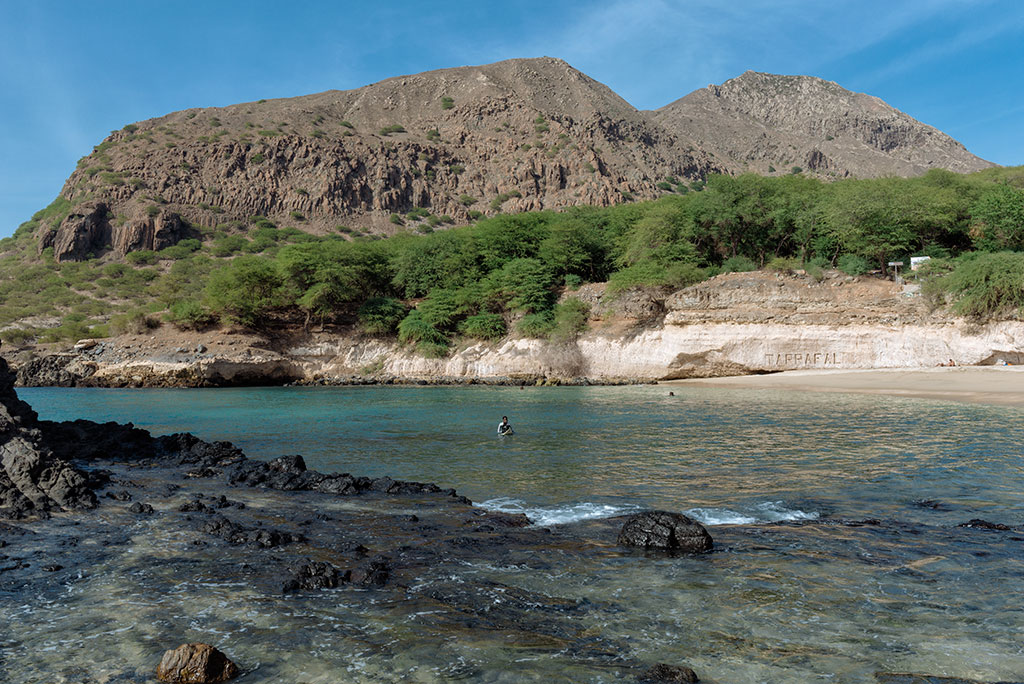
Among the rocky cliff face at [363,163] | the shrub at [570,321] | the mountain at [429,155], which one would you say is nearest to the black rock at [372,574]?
the shrub at [570,321]

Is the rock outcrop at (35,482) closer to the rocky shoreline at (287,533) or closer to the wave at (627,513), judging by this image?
the rocky shoreline at (287,533)

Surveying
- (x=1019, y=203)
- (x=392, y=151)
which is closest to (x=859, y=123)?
(x=392, y=151)

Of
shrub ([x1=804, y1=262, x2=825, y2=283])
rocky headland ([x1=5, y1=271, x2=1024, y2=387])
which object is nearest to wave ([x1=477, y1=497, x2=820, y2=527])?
rocky headland ([x1=5, y1=271, x2=1024, y2=387])

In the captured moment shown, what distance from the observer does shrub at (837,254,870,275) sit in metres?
44.1

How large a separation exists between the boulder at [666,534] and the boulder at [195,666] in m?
5.75

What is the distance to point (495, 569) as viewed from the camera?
799 cm

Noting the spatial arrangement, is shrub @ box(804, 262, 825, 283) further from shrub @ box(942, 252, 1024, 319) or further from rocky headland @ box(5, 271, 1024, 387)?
shrub @ box(942, 252, 1024, 319)

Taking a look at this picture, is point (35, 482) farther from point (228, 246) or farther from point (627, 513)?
point (228, 246)

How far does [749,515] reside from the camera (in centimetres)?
1067

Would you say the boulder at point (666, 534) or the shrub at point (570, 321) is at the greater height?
the shrub at point (570, 321)

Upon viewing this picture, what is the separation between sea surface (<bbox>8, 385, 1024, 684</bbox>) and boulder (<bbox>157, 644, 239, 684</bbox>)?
0.28 meters

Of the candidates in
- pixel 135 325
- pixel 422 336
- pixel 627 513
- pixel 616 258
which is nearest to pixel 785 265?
pixel 616 258

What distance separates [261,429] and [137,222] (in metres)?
104

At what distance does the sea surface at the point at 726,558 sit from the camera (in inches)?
215
